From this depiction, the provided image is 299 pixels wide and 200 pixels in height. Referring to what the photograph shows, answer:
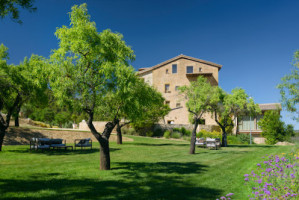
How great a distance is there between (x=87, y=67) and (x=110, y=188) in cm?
548

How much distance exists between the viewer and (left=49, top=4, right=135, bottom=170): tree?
388 inches

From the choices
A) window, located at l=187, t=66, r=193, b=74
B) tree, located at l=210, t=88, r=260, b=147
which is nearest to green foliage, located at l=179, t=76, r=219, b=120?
tree, located at l=210, t=88, r=260, b=147

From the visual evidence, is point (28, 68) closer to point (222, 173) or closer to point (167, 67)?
point (222, 173)

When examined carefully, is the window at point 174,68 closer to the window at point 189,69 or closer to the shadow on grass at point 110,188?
the window at point 189,69

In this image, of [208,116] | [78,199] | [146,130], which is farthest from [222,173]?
[208,116]

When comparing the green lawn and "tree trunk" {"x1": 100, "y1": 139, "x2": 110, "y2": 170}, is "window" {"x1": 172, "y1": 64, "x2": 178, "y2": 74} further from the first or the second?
"tree trunk" {"x1": 100, "y1": 139, "x2": 110, "y2": 170}

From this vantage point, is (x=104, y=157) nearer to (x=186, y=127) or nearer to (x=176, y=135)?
(x=176, y=135)

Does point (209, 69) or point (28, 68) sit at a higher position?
point (209, 69)

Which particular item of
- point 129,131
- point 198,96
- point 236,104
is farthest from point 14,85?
point 129,131

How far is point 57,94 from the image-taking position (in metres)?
9.79

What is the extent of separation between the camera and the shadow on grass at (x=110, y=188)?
21.2 ft

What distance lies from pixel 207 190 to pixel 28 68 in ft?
53.6

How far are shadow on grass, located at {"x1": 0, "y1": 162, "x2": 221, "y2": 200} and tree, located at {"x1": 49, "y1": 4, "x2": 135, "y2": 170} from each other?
2258 mm

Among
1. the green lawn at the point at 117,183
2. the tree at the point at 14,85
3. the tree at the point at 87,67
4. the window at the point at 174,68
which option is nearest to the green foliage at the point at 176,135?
the window at the point at 174,68
